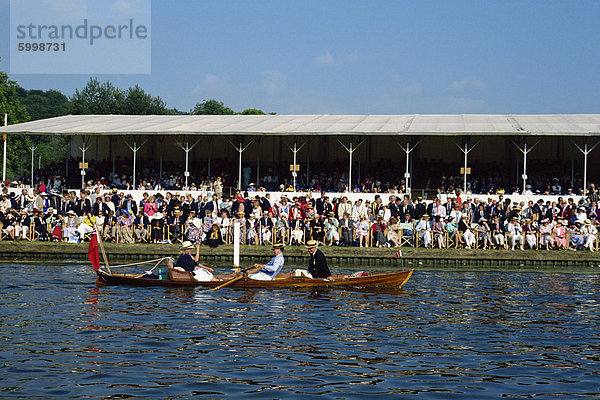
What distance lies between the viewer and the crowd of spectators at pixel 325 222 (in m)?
28.0

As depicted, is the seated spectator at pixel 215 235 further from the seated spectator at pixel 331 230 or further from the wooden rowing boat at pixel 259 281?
the wooden rowing boat at pixel 259 281

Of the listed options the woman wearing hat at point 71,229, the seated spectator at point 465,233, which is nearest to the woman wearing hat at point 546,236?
the seated spectator at point 465,233

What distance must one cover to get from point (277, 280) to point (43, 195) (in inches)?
631

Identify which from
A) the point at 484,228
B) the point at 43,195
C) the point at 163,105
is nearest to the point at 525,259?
the point at 484,228

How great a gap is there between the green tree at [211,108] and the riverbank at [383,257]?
86.1 metres

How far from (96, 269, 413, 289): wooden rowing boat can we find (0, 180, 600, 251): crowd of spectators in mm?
7317

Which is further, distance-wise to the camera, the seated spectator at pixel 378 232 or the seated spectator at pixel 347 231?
the seated spectator at pixel 347 231

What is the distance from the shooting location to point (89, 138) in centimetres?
4453

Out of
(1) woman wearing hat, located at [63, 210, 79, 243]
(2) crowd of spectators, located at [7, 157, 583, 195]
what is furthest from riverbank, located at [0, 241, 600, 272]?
(2) crowd of spectators, located at [7, 157, 583, 195]

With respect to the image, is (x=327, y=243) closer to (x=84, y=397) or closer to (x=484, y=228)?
(x=484, y=228)

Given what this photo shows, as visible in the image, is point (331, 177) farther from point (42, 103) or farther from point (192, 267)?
point (42, 103)

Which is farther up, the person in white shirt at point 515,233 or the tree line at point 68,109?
the tree line at point 68,109

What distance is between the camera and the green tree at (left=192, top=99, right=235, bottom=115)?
114 metres

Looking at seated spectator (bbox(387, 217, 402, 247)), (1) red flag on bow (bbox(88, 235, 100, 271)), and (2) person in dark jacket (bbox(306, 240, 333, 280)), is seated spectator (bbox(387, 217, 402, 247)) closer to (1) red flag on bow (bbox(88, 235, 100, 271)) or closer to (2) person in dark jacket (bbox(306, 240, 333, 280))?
(2) person in dark jacket (bbox(306, 240, 333, 280))
